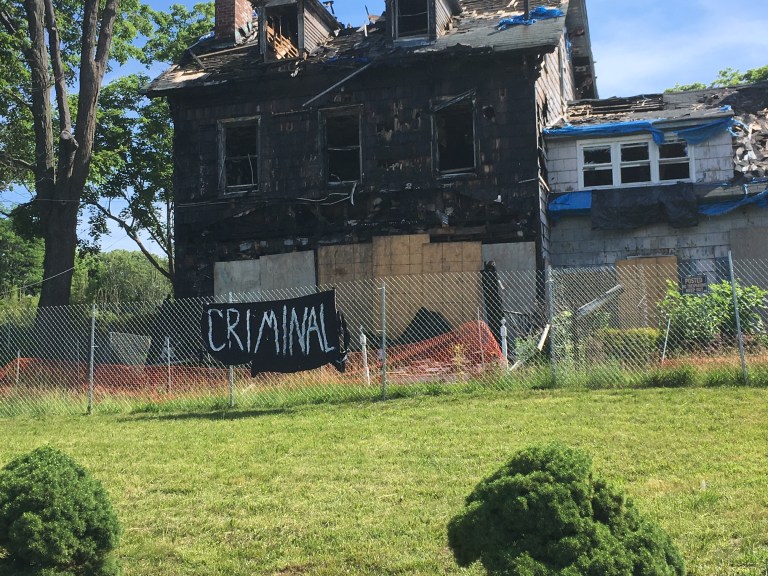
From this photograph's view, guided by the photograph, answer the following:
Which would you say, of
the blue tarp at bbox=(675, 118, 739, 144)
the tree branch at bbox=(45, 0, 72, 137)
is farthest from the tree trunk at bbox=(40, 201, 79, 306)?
the blue tarp at bbox=(675, 118, 739, 144)

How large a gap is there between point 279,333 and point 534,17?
1160 cm

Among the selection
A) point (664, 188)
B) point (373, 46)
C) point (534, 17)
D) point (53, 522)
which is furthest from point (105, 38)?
point (53, 522)

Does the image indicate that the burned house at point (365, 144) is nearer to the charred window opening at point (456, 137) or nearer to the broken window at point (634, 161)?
the charred window opening at point (456, 137)

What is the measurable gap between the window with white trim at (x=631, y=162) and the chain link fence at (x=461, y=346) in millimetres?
2297

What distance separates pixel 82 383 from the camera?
580 inches

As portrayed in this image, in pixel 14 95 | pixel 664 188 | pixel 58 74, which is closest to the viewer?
pixel 664 188

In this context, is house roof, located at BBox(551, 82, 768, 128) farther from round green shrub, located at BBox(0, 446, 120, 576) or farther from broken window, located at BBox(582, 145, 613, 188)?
round green shrub, located at BBox(0, 446, 120, 576)

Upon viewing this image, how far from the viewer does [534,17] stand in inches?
785

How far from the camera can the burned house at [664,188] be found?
1911 centimetres

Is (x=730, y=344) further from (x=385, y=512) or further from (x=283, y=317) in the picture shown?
(x=385, y=512)

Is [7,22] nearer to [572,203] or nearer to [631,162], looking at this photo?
[572,203]

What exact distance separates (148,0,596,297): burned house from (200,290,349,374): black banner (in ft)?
23.7

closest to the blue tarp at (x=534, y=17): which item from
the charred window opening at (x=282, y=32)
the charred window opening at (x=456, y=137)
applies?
the charred window opening at (x=456, y=137)

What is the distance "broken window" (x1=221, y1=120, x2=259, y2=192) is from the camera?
21.2 m
